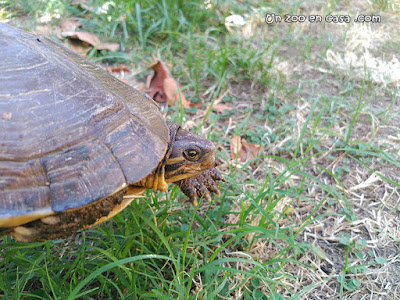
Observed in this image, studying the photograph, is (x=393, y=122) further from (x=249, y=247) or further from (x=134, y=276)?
(x=134, y=276)

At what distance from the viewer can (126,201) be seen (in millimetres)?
1690

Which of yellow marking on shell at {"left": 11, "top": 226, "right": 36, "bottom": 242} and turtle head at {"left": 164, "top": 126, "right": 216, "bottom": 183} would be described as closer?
yellow marking on shell at {"left": 11, "top": 226, "right": 36, "bottom": 242}

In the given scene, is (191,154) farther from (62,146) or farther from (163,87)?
(163,87)

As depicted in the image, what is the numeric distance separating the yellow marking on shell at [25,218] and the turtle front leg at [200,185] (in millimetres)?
808

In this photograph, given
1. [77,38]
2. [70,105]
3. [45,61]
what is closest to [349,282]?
[70,105]

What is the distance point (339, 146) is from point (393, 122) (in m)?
0.65

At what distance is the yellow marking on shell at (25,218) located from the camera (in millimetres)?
1367

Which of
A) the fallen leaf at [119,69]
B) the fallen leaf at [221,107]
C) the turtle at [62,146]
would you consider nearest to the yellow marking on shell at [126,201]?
the turtle at [62,146]

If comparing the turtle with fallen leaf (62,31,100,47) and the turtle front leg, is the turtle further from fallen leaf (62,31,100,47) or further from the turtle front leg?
fallen leaf (62,31,100,47)

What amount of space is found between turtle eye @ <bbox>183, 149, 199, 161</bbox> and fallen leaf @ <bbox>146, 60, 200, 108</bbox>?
48.9 inches

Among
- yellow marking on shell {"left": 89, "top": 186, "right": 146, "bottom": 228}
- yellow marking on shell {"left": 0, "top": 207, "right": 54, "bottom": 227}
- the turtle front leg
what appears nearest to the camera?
yellow marking on shell {"left": 0, "top": 207, "right": 54, "bottom": 227}

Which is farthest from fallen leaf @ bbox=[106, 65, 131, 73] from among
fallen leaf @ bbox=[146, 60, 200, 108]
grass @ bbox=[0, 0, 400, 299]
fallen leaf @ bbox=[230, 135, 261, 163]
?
fallen leaf @ bbox=[230, 135, 261, 163]

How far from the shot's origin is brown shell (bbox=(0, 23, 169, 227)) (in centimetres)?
142

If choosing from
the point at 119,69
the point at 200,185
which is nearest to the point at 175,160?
the point at 200,185
